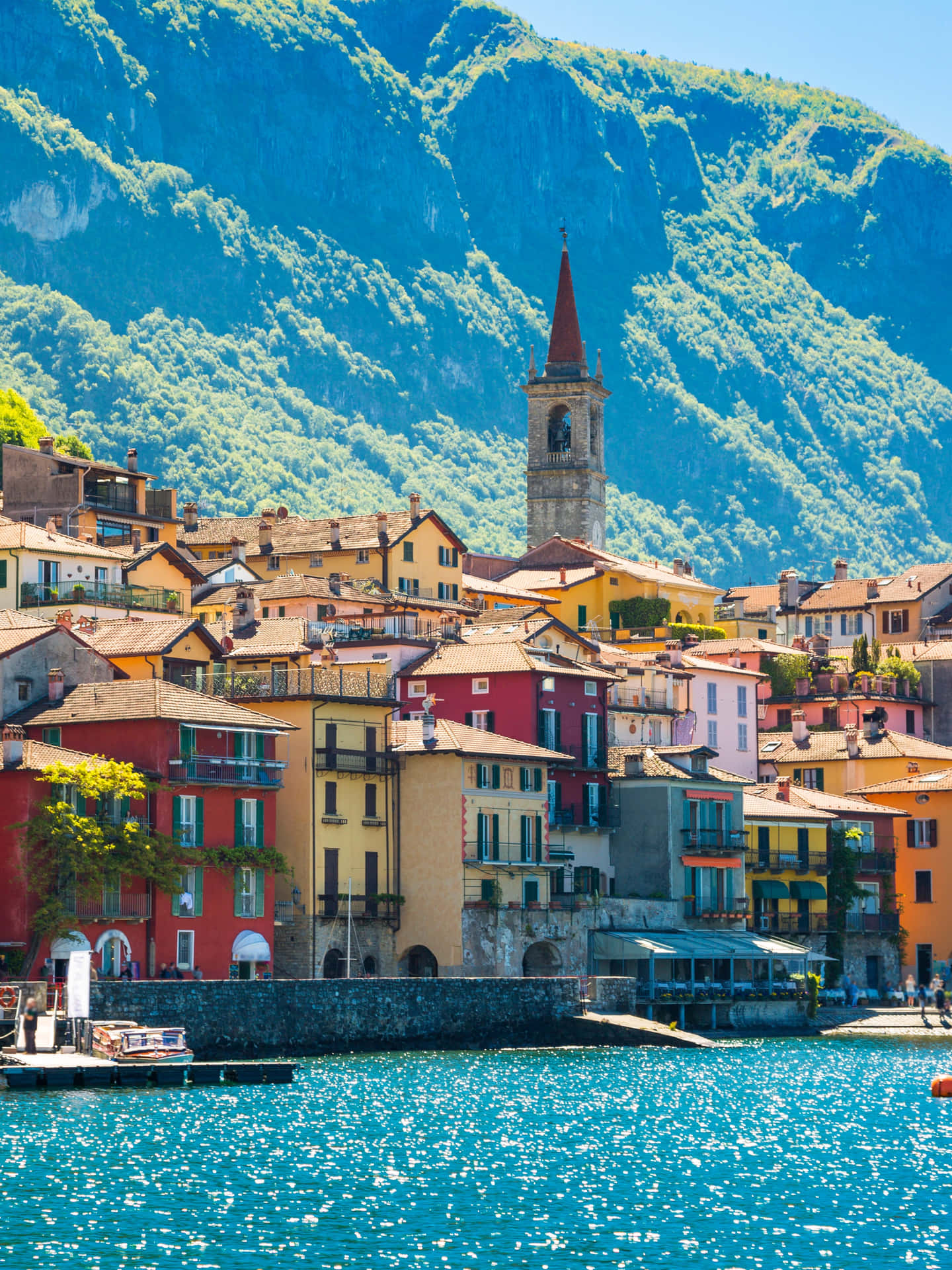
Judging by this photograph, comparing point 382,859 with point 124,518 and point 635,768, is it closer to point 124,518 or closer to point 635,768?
point 635,768

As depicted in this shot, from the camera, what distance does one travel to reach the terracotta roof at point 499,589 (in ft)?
439

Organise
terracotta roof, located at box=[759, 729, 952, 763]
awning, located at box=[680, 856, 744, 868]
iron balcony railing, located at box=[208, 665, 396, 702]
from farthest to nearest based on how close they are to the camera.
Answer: terracotta roof, located at box=[759, 729, 952, 763] < awning, located at box=[680, 856, 744, 868] < iron balcony railing, located at box=[208, 665, 396, 702]

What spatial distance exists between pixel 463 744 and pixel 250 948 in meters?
12.4

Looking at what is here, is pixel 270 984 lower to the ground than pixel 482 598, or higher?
lower

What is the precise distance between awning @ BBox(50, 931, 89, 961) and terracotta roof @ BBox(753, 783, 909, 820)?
41.1 m

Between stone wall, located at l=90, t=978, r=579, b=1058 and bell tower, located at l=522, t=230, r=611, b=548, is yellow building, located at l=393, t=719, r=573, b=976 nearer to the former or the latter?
stone wall, located at l=90, t=978, r=579, b=1058

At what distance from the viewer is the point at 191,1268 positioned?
3988 cm

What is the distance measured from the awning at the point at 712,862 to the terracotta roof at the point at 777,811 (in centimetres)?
314

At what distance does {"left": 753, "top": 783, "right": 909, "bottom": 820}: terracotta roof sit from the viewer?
106m

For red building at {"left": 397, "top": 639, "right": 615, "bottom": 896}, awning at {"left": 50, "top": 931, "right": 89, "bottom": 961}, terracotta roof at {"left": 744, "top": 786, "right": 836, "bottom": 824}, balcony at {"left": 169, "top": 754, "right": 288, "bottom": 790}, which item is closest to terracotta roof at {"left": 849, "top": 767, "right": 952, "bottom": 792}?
terracotta roof at {"left": 744, "top": 786, "right": 836, "bottom": 824}

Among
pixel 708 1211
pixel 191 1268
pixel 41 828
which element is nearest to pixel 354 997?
pixel 41 828

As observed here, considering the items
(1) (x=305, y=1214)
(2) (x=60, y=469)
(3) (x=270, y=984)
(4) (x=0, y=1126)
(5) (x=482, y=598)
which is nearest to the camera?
(1) (x=305, y=1214)

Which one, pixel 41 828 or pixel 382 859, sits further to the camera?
pixel 382 859

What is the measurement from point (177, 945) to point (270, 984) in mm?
6884
